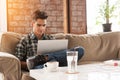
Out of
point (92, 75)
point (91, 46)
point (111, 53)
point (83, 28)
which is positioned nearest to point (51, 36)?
point (91, 46)

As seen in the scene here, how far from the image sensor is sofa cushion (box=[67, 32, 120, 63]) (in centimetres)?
304

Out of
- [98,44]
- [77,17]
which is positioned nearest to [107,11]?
[77,17]

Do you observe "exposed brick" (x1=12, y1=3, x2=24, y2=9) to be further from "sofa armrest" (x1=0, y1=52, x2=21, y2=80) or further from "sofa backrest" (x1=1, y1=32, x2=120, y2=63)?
"sofa armrest" (x1=0, y1=52, x2=21, y2=80)

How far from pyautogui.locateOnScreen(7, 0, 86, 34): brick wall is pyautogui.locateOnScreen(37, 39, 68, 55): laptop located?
5.63 ft

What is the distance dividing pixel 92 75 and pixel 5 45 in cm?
162

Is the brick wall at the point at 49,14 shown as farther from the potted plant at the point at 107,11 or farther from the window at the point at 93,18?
the potted plant at the point at 107,11

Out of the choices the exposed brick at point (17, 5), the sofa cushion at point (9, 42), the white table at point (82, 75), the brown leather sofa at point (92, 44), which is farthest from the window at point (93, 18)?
the white table at point (82, 75)

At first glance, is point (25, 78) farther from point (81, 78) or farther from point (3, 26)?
point (3, 26)

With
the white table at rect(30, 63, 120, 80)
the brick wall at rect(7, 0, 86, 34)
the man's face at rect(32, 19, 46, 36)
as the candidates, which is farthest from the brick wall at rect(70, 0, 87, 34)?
the white table at rect(30, 63, 120, 80)

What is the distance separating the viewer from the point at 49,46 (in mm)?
2104

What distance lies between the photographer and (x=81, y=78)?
130 cm

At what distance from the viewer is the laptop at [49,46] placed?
2057 mm

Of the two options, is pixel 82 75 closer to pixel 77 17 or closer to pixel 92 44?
pixel 92 44

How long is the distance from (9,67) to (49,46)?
0.51 m
